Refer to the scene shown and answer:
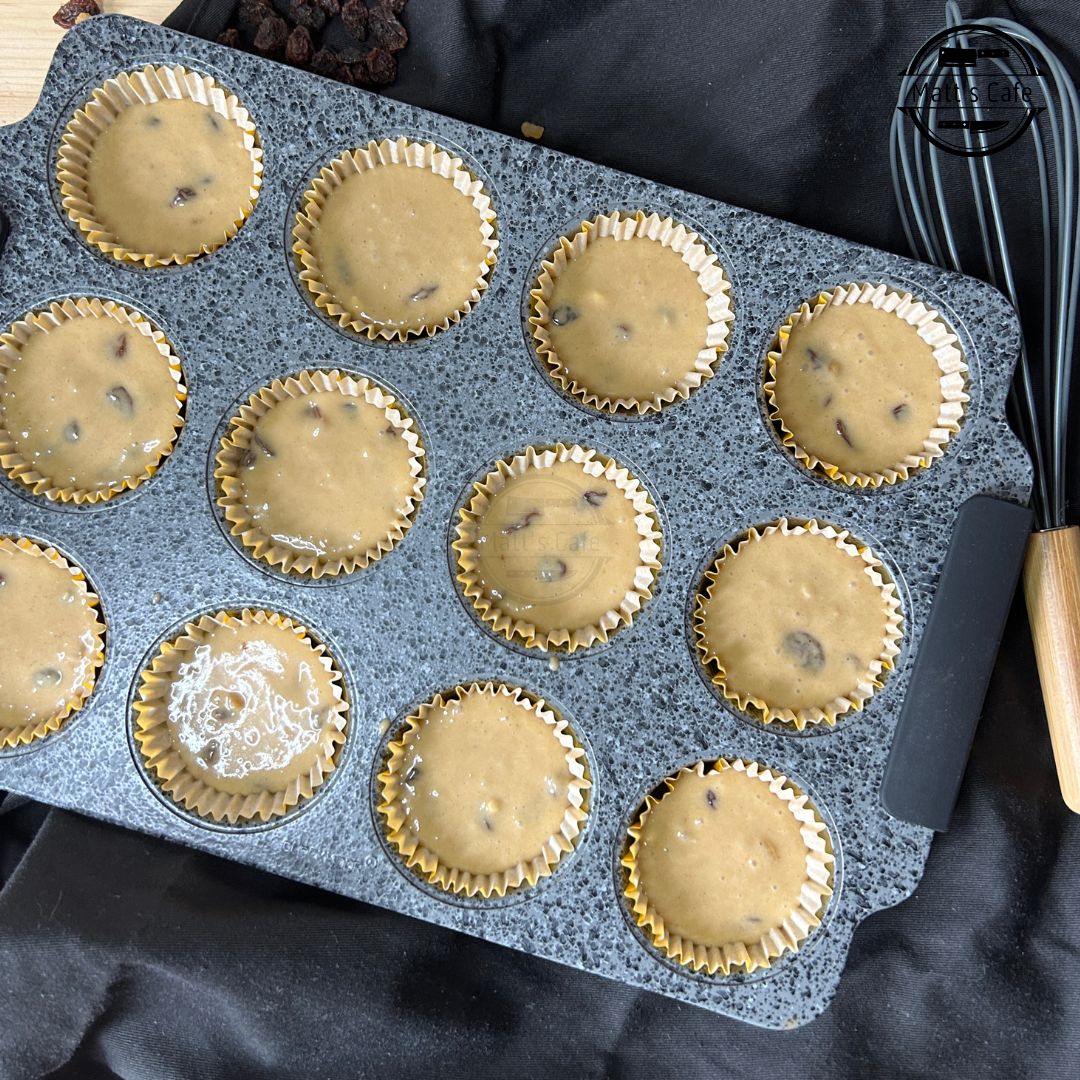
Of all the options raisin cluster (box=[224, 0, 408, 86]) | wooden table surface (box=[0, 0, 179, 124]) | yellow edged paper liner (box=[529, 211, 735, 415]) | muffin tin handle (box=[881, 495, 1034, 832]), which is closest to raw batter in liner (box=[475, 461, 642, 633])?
yellow edged paper liner (box=[529, 211, 735, 415])

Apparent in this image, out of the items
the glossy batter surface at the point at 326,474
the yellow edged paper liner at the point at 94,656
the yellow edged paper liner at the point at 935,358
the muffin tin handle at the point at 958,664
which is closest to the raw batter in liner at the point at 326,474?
the glossy batter surface at the point at 326,474

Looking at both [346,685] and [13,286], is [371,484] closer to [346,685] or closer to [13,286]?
[346,685]

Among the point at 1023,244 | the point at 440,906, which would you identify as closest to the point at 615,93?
the point at 1023,244

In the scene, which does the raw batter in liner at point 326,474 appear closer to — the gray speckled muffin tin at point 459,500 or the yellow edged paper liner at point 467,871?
the gray speckled muffin tin at point 459,500

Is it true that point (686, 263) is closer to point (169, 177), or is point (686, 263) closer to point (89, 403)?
point (169, 177)

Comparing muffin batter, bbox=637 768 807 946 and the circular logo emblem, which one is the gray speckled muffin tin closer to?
muffin batter, bbox=637 768 807 946
